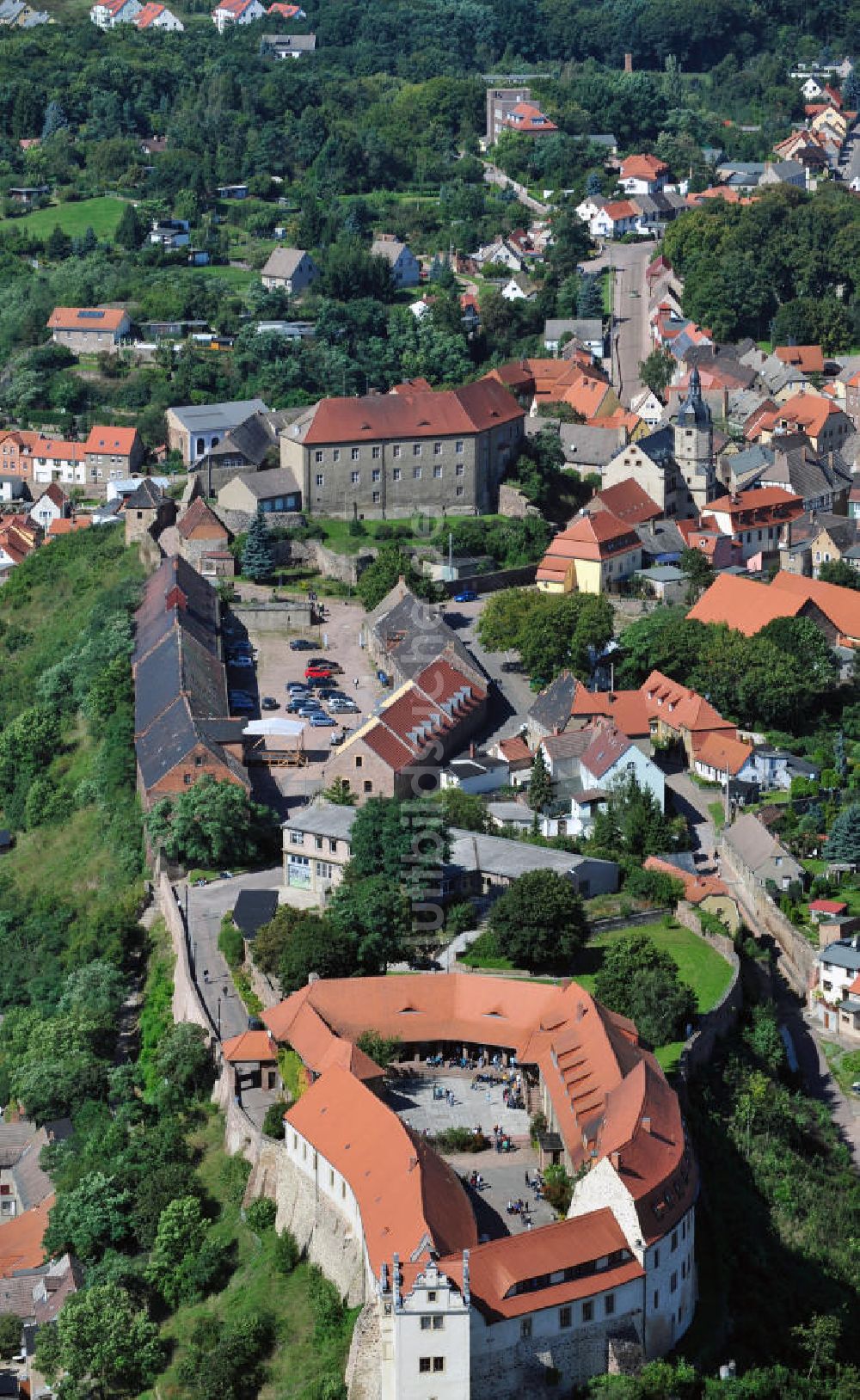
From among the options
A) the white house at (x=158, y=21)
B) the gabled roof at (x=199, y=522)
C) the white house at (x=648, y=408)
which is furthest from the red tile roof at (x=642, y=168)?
the gabled roof at (x=199, y=522)

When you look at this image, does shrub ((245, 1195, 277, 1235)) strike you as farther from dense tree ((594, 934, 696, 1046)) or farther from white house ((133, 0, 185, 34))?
white house ((133, 0, 185, 34))

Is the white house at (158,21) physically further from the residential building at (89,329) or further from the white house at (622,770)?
the white house at (622,770)

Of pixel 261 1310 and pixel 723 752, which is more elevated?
pixel 261 1310

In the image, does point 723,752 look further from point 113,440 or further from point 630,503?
point 113,440

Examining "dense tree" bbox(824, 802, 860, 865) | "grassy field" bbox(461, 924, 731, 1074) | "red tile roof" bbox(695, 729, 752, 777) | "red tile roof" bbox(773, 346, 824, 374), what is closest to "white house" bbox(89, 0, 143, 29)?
"red tile roof" bbox(773, 346, 824, 374)

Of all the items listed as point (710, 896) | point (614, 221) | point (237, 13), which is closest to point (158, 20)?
point (237, 13)

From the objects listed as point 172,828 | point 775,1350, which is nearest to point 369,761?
point 172,828
